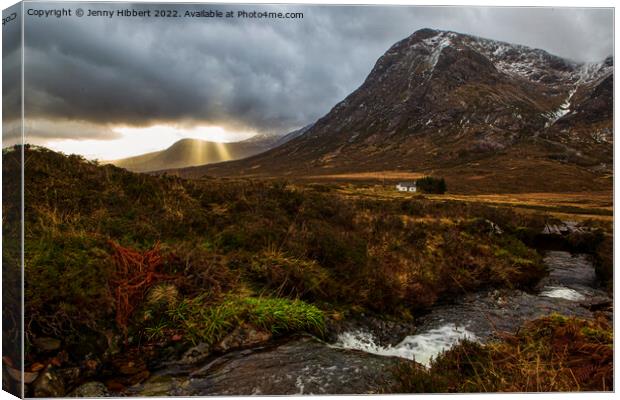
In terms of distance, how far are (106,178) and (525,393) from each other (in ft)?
26.2

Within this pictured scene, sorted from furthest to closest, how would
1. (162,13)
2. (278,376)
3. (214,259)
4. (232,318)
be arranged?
(214,259), (162,13), (232,318), (278,376)

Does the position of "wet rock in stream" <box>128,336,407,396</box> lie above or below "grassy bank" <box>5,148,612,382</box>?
below

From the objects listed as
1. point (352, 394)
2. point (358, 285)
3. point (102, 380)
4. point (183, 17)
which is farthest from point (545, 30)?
point (102, 380)

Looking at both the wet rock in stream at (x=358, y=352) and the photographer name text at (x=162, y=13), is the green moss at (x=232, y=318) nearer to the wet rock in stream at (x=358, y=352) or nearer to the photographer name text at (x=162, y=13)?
the wet rock in stream at (x=358, y=352)

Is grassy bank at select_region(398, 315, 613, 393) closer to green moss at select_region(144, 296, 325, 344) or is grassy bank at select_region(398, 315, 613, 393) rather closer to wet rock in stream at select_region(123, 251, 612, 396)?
wet rock in stream at select_region(123, 251, 612, 396)

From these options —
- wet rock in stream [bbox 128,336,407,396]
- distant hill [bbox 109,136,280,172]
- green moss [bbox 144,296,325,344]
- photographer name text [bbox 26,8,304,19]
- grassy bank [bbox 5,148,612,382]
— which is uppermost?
photographer name text [bbox 26,8,304,19]

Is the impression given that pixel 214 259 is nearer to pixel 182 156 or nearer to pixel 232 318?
pixel 232 318

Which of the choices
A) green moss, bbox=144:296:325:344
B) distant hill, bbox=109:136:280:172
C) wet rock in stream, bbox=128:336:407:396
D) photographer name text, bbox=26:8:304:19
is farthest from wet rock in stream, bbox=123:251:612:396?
photographer name text, bbox=26:8:304:19

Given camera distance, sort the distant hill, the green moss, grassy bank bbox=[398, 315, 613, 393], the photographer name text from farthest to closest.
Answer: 1. the distant hill
2. the photographer name text
3. the green moss
4. grassy bank bbox=[398, 315, 613, 393]

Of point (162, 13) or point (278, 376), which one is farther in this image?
point (162, 13)

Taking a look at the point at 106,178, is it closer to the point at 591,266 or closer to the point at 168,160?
the point at 168,160

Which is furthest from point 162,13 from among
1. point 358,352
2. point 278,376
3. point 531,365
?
point 531,365

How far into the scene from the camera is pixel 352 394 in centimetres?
491

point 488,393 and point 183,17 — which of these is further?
point 183,17
